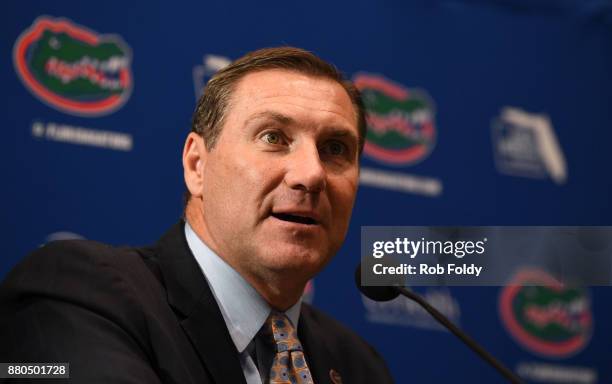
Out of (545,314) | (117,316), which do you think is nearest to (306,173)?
(117,316)

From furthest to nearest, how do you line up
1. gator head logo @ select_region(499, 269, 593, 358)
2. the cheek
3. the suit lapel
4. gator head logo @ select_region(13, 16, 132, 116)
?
1. gator head logo @ select_region(499, 269, 593, 358)
2. gator head logo @ select_region(13, 16, 132, 116)
3. the cheek
4. the suit lapel

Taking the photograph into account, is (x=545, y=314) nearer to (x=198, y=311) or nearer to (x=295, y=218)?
(x=295, y=218)

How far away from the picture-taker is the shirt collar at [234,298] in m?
1.65

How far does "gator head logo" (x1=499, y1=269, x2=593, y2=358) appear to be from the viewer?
3174 millimetres

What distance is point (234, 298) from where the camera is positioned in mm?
1692

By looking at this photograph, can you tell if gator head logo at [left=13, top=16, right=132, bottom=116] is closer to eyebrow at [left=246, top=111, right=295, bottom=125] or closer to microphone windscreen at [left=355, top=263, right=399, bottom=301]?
eyebrow at [left=246, top=111, right=295, bottom=125]

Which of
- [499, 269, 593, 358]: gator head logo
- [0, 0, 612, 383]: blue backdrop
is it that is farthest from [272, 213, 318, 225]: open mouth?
[499, 269, 593, 358]: gator head logo

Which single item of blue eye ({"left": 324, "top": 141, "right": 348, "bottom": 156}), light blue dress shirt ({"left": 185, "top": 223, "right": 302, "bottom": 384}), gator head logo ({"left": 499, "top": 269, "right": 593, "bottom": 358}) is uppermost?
blue eye ({"left": 324, "top": 141, "right": 348, "bottom": 156})

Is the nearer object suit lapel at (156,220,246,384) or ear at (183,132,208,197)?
suit lapel at (156,220,246,384)

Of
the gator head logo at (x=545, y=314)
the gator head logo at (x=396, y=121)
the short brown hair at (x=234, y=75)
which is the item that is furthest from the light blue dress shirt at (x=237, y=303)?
the gator head logo at (x=545, y=314)

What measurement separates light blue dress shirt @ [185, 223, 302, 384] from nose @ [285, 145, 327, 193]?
0.22 m

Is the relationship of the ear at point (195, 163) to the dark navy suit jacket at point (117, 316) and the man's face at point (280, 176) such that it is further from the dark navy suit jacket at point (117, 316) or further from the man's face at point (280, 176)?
the dark navy suit jacket at point (117, 316)

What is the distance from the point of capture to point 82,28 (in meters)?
2.53

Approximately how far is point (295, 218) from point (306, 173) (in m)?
0.09
